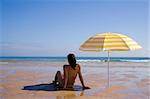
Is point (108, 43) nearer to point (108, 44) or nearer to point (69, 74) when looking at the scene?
point (108, 44)

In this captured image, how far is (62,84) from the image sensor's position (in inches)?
367

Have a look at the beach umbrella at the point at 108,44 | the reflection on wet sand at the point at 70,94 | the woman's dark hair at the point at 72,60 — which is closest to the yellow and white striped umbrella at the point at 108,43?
the beach umbrella at the point at 108,44

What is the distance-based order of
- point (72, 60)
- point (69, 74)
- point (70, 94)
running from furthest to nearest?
point (69, 74)
point (72, 60)
point (70, 94)

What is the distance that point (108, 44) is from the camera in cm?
920

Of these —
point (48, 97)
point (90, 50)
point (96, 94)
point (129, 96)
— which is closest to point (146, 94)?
point (129, 96)

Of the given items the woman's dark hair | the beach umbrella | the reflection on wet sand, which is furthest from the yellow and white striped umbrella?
the reflection on wet sand

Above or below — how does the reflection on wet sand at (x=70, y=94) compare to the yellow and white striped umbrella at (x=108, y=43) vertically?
below

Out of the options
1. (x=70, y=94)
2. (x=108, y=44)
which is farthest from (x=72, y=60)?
(x=108, y=44)

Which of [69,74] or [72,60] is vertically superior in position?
[72,60]

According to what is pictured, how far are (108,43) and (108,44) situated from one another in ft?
0.12

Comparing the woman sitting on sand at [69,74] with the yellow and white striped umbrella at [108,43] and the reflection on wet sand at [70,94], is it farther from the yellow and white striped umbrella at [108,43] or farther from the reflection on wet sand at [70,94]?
the yellow and white striped umbrella at [108,43]

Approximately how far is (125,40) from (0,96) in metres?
3.84

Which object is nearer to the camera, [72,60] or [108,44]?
[72,60]

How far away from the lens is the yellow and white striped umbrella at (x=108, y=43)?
9.09 m
